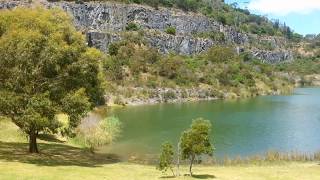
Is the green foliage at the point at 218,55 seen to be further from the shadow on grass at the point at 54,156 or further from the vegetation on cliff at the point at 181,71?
the shadow on grass at the point at 54,156

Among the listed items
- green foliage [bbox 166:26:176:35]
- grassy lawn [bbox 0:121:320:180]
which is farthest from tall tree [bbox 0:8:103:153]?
green foliage [bbox 166:26:176:35]

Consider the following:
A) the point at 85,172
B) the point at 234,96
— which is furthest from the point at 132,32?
the point at 85,172

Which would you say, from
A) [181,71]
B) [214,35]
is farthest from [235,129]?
[214,35]

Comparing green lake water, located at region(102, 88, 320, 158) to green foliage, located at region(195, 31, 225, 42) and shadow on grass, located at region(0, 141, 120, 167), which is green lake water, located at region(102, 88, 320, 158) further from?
green foliage, located at region(195, 31, 225, 42)

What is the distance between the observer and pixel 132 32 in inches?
6280

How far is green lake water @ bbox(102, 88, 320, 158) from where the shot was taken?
53.2 m

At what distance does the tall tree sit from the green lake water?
1331 centimetres

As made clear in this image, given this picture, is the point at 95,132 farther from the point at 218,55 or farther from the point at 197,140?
the point at 218,55

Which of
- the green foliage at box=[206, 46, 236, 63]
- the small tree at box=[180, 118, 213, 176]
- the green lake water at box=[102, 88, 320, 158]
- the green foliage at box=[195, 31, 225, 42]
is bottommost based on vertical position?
the green lake water at box=[102, 88, 320, 158]

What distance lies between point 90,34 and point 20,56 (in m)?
114

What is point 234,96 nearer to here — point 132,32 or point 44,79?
point 132,32

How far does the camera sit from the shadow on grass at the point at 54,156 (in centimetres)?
3500

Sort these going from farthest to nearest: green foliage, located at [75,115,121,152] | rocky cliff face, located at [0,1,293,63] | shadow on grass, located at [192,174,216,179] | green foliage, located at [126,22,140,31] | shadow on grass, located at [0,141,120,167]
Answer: green foliage, located at [126,22,140,31]
rocky cliff face, located at [0,1,293,63]
green foliage, located at [75,115,121,152]
shadow on grass, located at [0,141,120,167]
shadow on grass, located at [192,174,216,179]

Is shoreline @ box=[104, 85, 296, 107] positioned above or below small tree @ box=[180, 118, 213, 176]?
above
